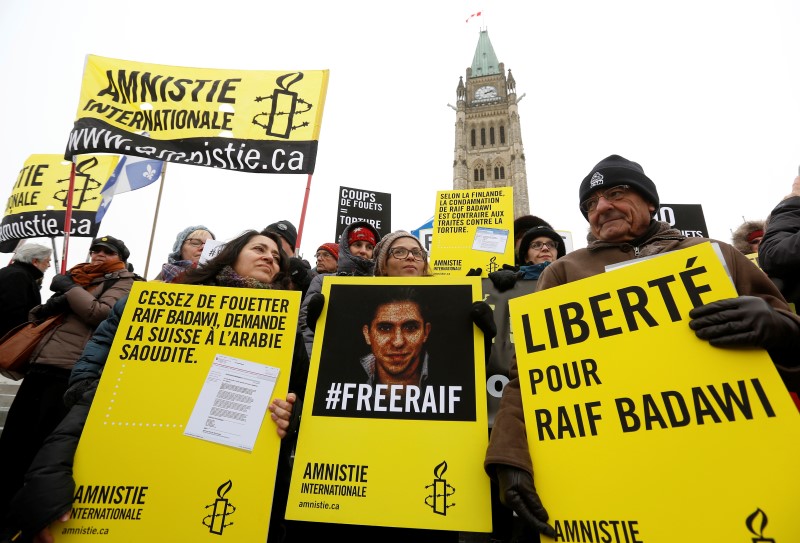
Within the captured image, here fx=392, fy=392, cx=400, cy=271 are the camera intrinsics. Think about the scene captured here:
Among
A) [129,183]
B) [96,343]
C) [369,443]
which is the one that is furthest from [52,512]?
[129,183]

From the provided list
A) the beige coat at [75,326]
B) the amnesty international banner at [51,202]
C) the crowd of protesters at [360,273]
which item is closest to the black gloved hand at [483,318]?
the crowd of protesters at [360,273]

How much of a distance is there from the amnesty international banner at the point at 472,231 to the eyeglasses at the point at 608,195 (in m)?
2.78

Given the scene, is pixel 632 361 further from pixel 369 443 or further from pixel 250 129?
pixel 250 129

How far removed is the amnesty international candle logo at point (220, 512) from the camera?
57.7 inches

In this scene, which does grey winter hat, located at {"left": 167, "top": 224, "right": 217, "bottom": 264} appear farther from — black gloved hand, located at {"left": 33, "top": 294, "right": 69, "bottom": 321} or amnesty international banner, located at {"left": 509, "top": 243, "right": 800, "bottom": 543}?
amnesty international banner, located at {"left": 509, "top": 243, "right": 800, "bottom": 543}

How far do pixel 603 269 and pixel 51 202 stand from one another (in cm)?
786

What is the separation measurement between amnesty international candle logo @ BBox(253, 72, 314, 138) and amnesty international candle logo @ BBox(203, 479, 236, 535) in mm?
3681

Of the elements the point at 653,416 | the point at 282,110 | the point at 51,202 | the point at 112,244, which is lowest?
the point at 653,416

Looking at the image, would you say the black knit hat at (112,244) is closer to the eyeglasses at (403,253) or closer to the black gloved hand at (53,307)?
the black gloved hand at (53,307)

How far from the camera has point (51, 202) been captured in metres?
6.19

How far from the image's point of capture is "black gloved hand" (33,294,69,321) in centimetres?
307

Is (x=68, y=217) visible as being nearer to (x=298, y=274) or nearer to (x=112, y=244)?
(x=112, y=244)

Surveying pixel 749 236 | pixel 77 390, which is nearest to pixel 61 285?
pixel 77 390

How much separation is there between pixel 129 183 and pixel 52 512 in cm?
597
